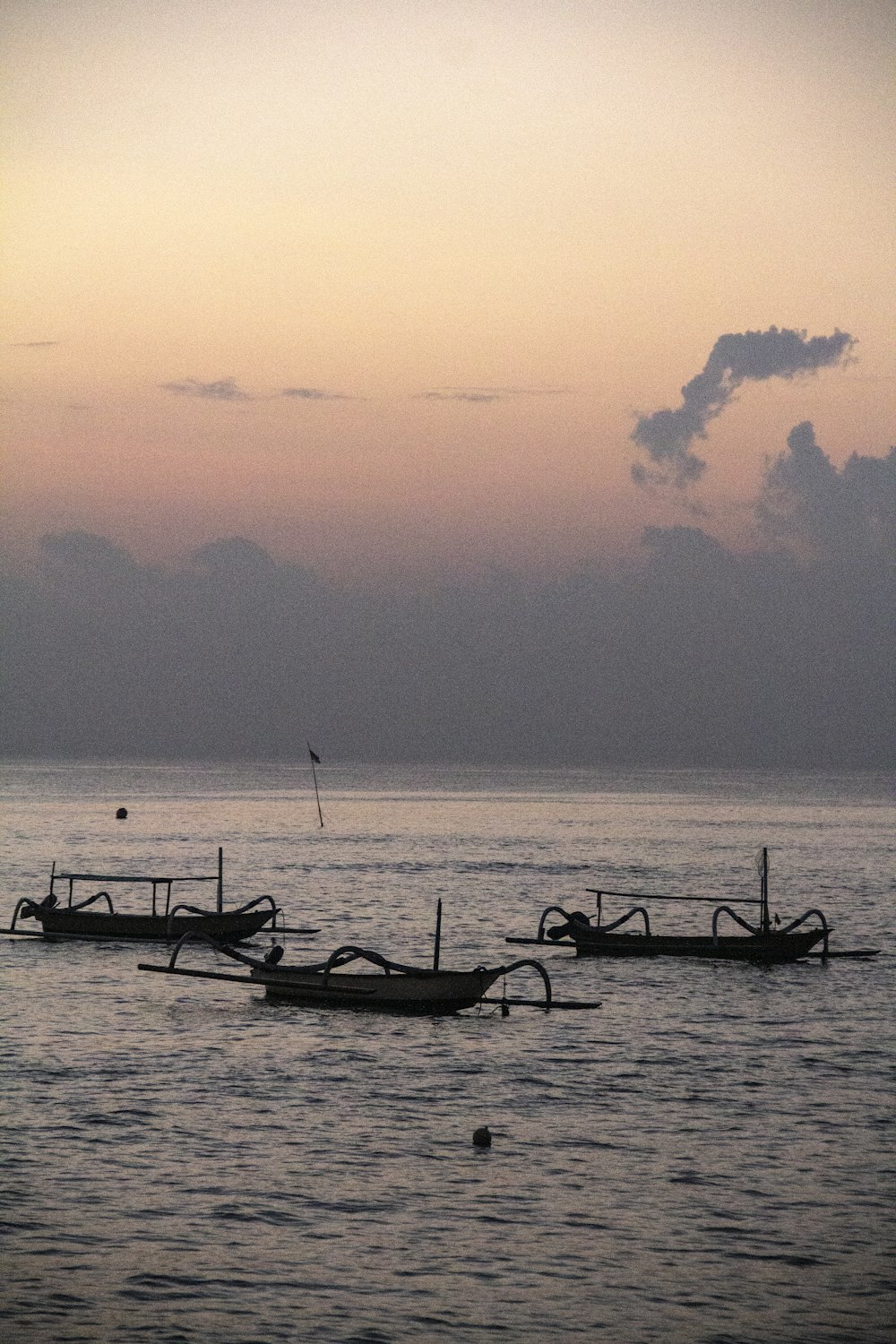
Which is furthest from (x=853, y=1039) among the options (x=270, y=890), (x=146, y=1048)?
(x=270, y=890)

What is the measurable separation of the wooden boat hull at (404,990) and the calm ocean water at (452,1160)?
0.64 m

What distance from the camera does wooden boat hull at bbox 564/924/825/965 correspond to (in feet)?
188

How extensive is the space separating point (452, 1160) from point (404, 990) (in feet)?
46.1

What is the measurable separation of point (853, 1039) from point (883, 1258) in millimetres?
19361

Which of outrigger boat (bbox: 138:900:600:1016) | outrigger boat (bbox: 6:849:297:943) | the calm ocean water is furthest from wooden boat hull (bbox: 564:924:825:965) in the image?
outrigger boat (bbox: 138:900:600:1016)

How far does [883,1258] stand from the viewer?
22594 millimetres

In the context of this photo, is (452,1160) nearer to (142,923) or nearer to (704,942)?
(704,942)

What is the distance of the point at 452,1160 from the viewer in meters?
27.8

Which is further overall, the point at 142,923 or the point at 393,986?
the point at 142,923

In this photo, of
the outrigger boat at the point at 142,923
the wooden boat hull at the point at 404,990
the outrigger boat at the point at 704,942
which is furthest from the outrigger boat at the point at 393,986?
the outrigger boat at the point at 704,942

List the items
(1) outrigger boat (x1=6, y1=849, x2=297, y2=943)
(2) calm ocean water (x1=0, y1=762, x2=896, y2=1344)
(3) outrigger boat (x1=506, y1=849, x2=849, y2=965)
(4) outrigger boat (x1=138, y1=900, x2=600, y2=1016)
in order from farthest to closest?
(1) outrigger boat (x1=6, y1=849, x2=297, y2=943) < (3) outrigger boat (x1=506, y1=849, x2=849, y2=965) < (4) outrigger boat (x1=138, y1=900, x2=600, y2=1016) < (2) calm ocean water (x1=0, y1=762, x2=896, y2=1344)

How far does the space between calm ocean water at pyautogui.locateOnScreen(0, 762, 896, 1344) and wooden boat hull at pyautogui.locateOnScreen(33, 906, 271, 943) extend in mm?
1301

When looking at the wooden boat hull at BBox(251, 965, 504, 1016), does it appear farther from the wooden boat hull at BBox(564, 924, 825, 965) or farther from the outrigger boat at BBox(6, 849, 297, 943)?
the wooden boat hull at BBox(564, 924, 825, 965)

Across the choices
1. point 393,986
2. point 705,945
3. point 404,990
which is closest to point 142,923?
point 393,986
